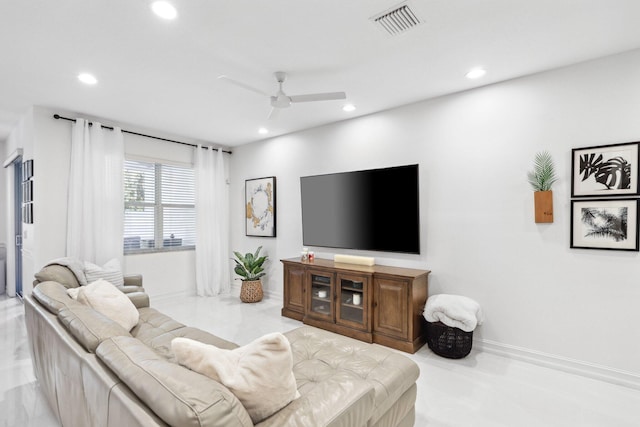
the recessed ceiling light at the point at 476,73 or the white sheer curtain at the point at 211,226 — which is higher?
the recessed ceiling light at the point at 476,73

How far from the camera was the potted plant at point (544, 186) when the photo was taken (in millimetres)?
2812

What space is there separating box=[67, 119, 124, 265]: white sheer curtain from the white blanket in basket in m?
4.05

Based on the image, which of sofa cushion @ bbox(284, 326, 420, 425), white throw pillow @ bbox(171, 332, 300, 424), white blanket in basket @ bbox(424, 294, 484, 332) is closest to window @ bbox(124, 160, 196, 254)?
sofa cushion @ bbox(284, 326, 420, 425)

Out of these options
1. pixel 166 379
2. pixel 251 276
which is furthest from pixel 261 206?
pixel 166 379

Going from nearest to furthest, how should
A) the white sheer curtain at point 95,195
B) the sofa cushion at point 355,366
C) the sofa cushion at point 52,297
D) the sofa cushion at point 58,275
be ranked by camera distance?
the sofa cushion at point 355,366
the sofa cushion at point 52,297
the sofa cushion at point 58,275
the white sheer curtain at point 95,195

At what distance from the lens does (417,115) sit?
12.0 feet

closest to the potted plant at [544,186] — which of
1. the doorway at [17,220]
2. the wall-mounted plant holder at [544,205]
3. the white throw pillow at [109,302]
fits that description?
the wall-mounted plant holder at [544,205]

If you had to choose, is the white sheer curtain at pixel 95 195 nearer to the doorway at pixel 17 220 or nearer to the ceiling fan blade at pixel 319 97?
the doorway at pixel 17 220

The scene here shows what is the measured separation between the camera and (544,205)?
282cm

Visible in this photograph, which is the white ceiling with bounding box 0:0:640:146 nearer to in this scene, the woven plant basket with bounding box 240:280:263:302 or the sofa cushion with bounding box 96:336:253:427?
the sofa cushion with bounding box 96:336:253:427

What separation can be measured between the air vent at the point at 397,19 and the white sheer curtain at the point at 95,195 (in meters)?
3.87

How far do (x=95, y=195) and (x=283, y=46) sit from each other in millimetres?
3335

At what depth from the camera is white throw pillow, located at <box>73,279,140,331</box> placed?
237 cm

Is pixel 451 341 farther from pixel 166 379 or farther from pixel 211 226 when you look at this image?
pixel 211 226
